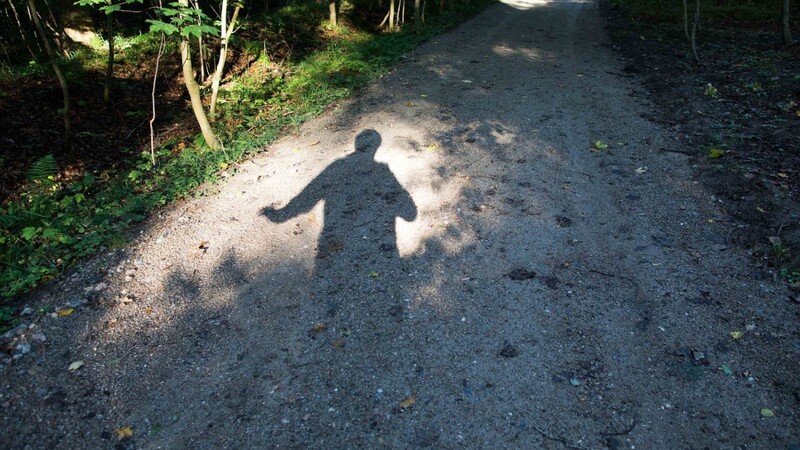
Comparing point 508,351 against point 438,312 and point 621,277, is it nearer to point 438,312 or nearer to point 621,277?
point 438,312

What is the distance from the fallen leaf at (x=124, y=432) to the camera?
2839 millimetres

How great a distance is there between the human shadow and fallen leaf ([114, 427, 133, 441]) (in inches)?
75.2

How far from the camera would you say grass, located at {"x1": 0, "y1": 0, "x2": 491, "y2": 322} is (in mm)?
4422

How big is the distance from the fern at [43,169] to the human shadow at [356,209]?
3039mm

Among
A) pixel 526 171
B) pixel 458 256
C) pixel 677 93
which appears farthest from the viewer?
pixel 677 93

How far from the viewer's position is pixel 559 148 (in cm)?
603

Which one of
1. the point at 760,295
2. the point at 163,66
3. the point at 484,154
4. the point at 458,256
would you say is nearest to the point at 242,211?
the point at 458,256

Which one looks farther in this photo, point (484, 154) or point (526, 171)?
point (484, 154)

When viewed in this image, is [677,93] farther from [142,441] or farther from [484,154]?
[142,441]

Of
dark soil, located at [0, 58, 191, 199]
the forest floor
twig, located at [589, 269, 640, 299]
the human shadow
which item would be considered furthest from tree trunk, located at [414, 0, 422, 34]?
twig, located at [589, 269, 640, 299]

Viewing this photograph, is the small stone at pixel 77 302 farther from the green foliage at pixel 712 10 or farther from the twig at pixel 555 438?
the green foliage at pixel 712 10

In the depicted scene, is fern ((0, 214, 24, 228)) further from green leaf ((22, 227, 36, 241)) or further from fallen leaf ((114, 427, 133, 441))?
fallen leaf ((114, 427, 133, 441))

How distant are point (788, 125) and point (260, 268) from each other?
7106 millimetres

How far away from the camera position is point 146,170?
6023 millimetres
